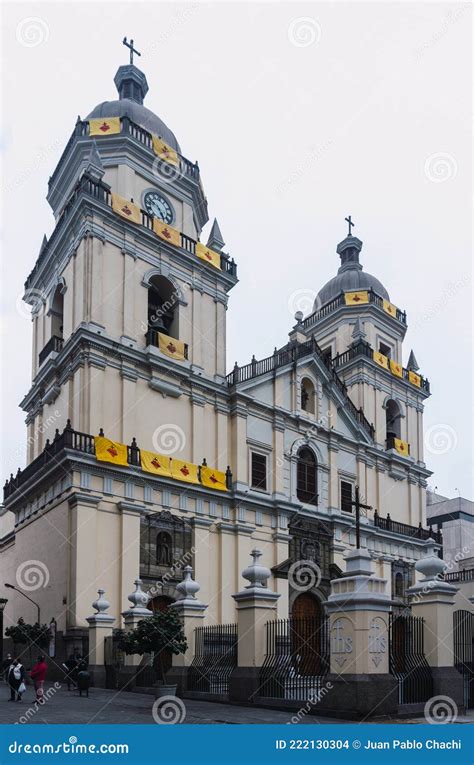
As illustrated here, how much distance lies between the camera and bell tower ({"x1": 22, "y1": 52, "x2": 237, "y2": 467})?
1211 inches

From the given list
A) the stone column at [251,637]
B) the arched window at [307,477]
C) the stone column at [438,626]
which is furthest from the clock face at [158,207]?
the stone column at [438,626]

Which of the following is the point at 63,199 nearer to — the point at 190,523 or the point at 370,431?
the point at 190,523

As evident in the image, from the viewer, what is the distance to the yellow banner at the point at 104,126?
34.8 m

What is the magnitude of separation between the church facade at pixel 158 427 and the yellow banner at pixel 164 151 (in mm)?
105

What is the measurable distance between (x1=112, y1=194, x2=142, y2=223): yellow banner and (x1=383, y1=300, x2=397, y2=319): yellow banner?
18751mm

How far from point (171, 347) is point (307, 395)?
942 cm

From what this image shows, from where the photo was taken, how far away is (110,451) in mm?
28906

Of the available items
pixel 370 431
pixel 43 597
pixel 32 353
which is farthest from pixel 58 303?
pixel 370 431

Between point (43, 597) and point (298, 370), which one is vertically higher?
point (298, 370)

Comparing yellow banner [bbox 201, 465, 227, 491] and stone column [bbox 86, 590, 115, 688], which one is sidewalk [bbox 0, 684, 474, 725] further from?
yellow banner [bbox 201, 465, 227, 491]

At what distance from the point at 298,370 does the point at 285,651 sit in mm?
21493

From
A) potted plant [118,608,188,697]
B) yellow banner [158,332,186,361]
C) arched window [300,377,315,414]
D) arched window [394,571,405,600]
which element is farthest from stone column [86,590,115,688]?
arched window [394,571,405,600]

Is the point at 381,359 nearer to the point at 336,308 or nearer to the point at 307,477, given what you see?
the point at 336,308

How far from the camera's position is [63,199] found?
3709 cm
